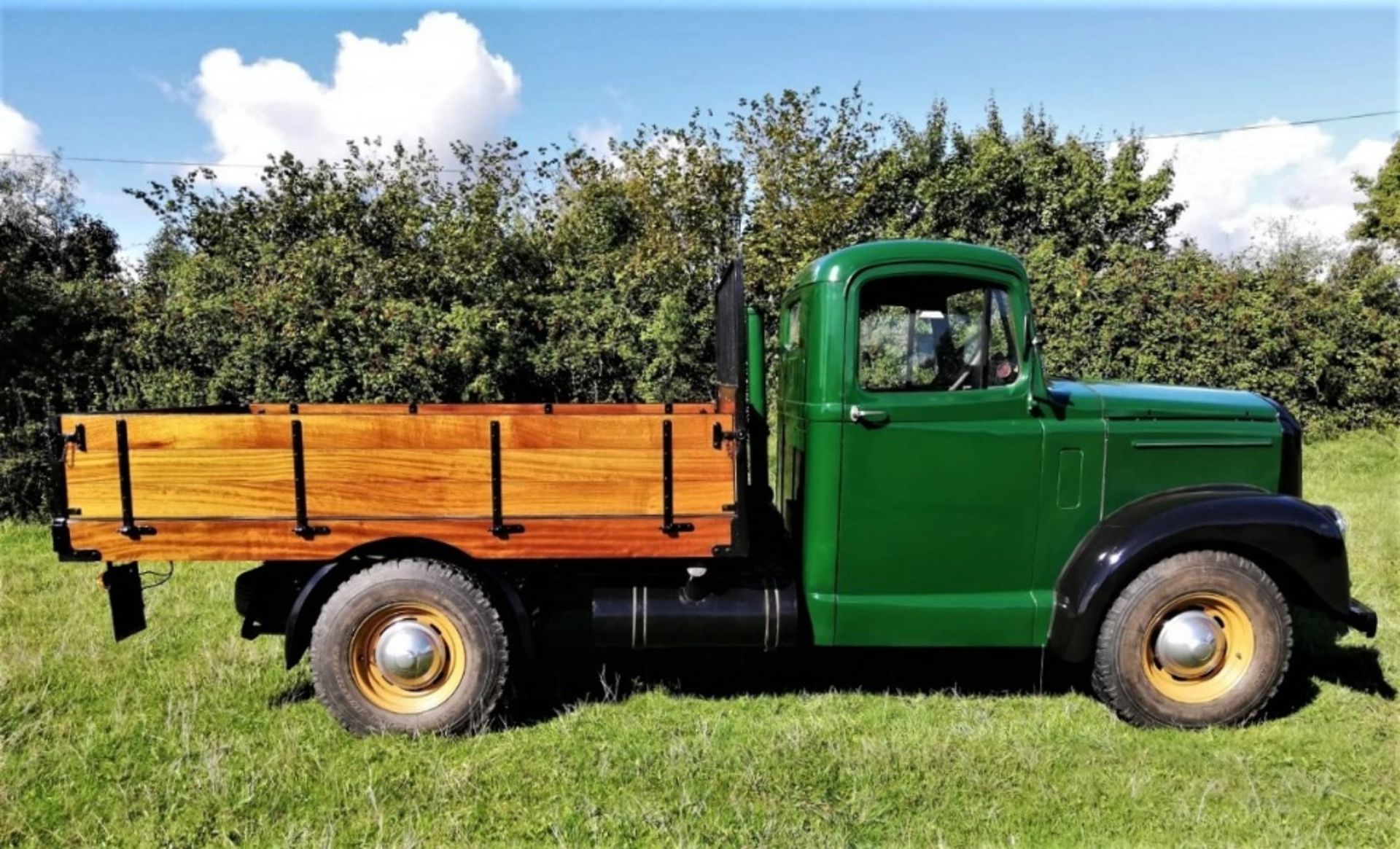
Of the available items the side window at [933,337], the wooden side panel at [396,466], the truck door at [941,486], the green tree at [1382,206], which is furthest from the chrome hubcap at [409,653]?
the green tree at [1382,206]

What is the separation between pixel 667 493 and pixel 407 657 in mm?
1355

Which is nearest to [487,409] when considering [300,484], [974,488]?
[300,484]

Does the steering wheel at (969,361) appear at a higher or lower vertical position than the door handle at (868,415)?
higher

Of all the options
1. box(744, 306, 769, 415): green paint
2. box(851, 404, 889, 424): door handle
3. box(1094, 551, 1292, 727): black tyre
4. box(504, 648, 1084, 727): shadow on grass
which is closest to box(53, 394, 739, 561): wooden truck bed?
box(851, 404, 889, 424): door handle

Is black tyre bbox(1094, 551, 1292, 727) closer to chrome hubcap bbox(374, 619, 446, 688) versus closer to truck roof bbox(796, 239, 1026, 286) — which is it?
truck roof bbox(796, 239, 1026, 286)

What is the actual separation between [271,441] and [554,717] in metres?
1.77

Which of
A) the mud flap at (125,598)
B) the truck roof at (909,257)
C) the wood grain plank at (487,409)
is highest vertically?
the truck roof at (909,257)

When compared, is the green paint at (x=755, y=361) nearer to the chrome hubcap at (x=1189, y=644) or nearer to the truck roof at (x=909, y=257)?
the truck roof at (x=909, y=257)

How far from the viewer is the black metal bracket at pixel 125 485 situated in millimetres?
3504

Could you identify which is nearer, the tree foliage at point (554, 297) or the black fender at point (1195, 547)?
the black fender at point (1195, 547)

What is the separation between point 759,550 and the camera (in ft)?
13.9

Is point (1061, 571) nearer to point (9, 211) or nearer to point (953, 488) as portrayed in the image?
point (953, 488)

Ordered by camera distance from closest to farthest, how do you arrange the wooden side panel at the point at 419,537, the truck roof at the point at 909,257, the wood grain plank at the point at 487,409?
the wooden side panel at the point at 419,537
the truck roof at the point at 909,257
the wood grain plank at the point at 487,409

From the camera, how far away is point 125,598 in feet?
12.5
